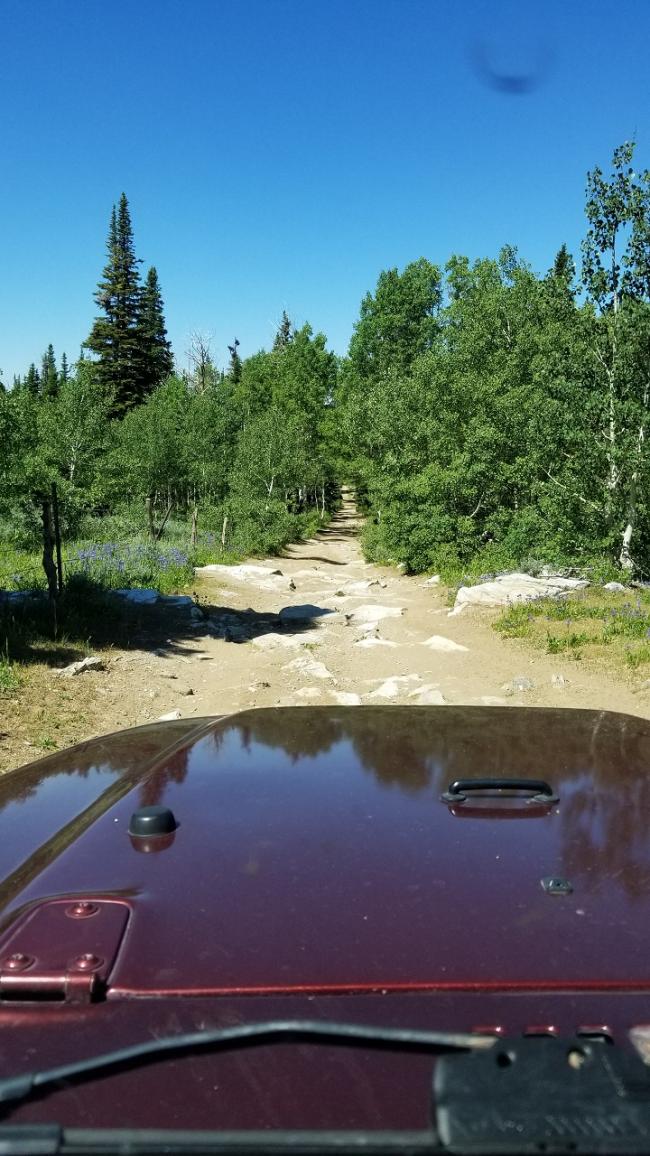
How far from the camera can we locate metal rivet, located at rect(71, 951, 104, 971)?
1.31m

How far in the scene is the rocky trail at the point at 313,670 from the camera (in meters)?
8.93

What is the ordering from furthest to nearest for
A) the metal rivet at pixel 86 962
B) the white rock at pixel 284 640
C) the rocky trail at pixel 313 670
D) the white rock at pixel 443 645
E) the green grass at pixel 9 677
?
the white rock at pixel 284 640, the white rock at pixel 443 645, the rocky trail at pixel 313 670, the green grass at pixel 9 677, the metal rivet at pixel 86 962

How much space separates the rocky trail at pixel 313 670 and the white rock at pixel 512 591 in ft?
1.60

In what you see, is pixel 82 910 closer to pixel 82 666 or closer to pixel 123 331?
pixel 82 666

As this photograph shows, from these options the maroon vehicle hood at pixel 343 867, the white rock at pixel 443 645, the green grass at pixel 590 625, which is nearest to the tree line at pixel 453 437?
the green grass at pixel 590 625

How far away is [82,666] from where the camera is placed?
9.63 m

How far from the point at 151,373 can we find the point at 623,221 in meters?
A: 43.6

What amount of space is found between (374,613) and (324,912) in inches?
556

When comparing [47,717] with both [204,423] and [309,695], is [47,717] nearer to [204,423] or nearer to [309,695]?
[309,695]

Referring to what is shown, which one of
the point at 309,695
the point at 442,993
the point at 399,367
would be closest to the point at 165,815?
the point at 442,993

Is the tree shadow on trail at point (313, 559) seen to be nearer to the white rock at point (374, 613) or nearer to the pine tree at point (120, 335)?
the white rock at point (374, 613)

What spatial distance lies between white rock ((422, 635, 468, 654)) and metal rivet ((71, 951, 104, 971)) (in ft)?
35.9

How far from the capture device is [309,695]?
30.9ft

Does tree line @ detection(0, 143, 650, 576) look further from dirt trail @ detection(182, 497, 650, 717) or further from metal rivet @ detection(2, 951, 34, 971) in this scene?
metal rivet @ detection(2, 951, 34, 971)
